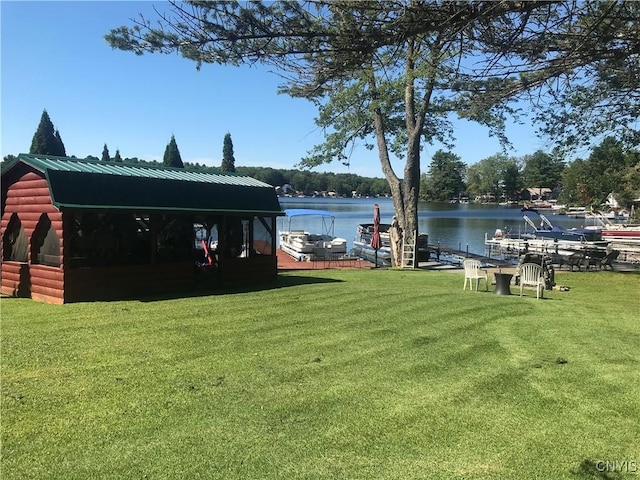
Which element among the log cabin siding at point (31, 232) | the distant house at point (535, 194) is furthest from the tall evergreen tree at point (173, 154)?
the distant house at point (535, 194)

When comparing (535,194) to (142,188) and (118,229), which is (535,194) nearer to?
(142,188)

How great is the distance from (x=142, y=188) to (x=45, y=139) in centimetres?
4375

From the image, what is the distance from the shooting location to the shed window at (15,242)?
36.1ft

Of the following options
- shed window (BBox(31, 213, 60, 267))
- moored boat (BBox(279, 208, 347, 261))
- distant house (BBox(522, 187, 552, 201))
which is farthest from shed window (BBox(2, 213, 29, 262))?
distant house (BBox(522, 187, 552, 201))

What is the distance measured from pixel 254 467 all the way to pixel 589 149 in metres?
15.8

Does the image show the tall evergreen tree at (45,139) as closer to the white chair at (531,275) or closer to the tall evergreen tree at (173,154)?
the tall evergreen tree at (173,154)

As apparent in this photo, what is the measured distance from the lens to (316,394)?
5.12m

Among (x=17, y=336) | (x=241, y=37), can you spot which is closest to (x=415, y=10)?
(x=241, y=37)

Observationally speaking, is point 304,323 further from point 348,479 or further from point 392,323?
point 348,479

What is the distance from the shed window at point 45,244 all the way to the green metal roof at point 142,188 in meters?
0.93

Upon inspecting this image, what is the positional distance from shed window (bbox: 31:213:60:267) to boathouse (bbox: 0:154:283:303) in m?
0.02

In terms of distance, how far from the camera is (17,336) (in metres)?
7.03

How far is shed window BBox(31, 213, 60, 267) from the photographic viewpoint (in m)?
10.2

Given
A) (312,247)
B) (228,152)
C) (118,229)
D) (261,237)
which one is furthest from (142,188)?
(228,152)
